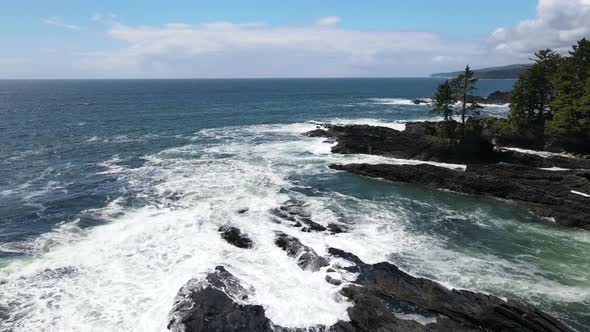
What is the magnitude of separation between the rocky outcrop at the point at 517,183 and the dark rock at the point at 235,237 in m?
23.0

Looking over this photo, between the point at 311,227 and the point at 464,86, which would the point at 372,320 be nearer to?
the point at 311,227

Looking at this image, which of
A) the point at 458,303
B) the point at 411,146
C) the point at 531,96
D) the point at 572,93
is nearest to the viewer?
the point at 458,303

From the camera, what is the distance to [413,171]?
47000 mm

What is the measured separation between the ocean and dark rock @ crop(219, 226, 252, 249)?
0.60 m

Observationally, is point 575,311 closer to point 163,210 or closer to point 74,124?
point 163,210

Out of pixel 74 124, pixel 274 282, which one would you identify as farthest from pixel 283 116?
pixel 274 282

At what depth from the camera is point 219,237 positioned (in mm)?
30656

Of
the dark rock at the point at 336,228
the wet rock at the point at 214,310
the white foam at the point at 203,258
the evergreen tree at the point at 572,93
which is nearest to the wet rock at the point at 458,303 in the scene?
the white foam at the point at 203,258

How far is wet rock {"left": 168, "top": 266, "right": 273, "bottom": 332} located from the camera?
19.3m

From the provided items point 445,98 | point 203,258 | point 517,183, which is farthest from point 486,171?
point 203,258

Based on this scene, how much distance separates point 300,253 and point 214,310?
8.32m

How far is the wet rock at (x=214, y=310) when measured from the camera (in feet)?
63.4

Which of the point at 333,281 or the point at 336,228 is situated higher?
the point at 336,228

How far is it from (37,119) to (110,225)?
8162cm
